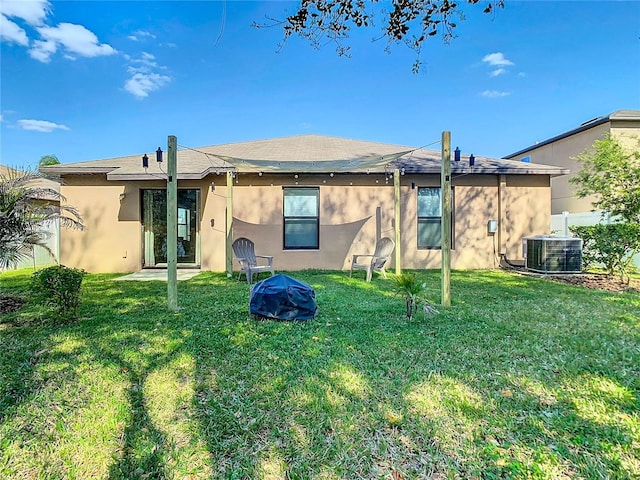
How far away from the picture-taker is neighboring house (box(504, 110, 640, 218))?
12188mm

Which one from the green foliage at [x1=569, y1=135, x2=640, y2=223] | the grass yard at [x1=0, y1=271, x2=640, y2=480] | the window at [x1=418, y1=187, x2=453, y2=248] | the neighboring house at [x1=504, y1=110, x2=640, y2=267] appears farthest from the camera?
the neighboring house at [x1=504, y1=110, x2=640, y2=267]

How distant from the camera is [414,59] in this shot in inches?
185

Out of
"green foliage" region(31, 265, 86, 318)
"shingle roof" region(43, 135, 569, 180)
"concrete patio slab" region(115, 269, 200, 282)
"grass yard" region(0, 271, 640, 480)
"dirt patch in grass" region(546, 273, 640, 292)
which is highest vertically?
"shingle roof" region(43, 135, 569, 180)

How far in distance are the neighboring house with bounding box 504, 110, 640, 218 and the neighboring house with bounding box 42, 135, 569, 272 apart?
482cm

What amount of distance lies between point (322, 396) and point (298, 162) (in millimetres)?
5789

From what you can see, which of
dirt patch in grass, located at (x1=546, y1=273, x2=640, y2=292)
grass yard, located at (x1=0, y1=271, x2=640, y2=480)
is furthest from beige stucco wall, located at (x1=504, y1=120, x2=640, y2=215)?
grass yard, located at (x1=0, y1=271, x2=640, y2=480)

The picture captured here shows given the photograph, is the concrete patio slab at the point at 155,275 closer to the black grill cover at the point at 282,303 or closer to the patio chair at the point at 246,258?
the patio chair at the point at 246,258

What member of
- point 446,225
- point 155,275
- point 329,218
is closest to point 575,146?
point 329,218

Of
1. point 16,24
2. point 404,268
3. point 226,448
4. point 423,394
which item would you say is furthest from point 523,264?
point 16,24

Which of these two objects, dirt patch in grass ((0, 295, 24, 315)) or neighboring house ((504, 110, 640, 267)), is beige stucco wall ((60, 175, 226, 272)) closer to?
dirt patch in grass ((0, 295, 24, 315))

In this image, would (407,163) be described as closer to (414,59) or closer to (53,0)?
(414,59)

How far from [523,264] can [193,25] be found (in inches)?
394

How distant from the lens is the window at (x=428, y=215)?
945 centimetres

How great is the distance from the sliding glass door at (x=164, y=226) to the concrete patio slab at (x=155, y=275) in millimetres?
486
